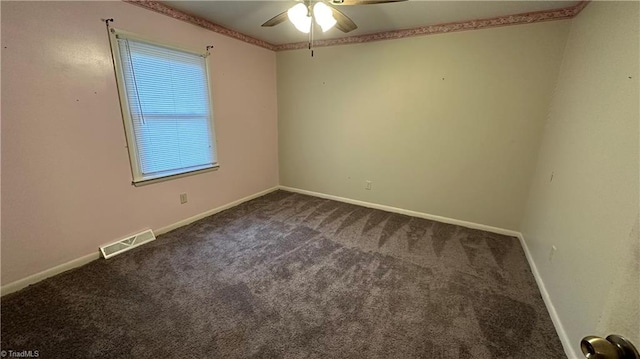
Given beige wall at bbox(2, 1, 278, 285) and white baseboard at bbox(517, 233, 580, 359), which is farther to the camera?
beige wall at bbox(2, 1, 278, 285)

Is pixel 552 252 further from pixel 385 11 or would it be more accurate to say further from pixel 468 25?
pixel 385 11

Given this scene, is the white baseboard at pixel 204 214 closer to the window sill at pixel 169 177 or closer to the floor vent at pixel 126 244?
the floor vent at pixel 126 244

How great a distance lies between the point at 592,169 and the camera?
4.88ft

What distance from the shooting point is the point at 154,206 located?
2625 mm

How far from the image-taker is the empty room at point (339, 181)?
144cm

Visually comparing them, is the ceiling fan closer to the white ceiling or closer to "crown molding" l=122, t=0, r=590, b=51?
the white ceiling

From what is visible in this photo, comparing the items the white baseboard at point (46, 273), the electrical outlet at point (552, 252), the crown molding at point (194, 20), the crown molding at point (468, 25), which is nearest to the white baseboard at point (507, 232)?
the electrical outlet at point (552, 252)

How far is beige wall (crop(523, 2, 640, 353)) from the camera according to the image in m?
1.20

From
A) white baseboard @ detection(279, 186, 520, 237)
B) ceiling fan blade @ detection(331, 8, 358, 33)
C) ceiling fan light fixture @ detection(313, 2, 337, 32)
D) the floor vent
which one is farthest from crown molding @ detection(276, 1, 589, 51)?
the floor vent

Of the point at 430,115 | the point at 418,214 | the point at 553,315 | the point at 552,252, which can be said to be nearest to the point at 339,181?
the point at 418,214

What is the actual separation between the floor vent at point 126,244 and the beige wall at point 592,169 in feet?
10.5

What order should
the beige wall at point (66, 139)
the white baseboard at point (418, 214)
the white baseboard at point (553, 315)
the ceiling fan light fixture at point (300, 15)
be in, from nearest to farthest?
the white baseboard at point (553, 315), the beige wall at point (66, 139), the ceiling fan light fixture at point (300, 15), the white baseboard at point (418, 214)

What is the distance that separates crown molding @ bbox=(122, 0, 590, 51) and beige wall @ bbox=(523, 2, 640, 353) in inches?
9.1

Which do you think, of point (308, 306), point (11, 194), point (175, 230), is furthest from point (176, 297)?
point (11, 194)
